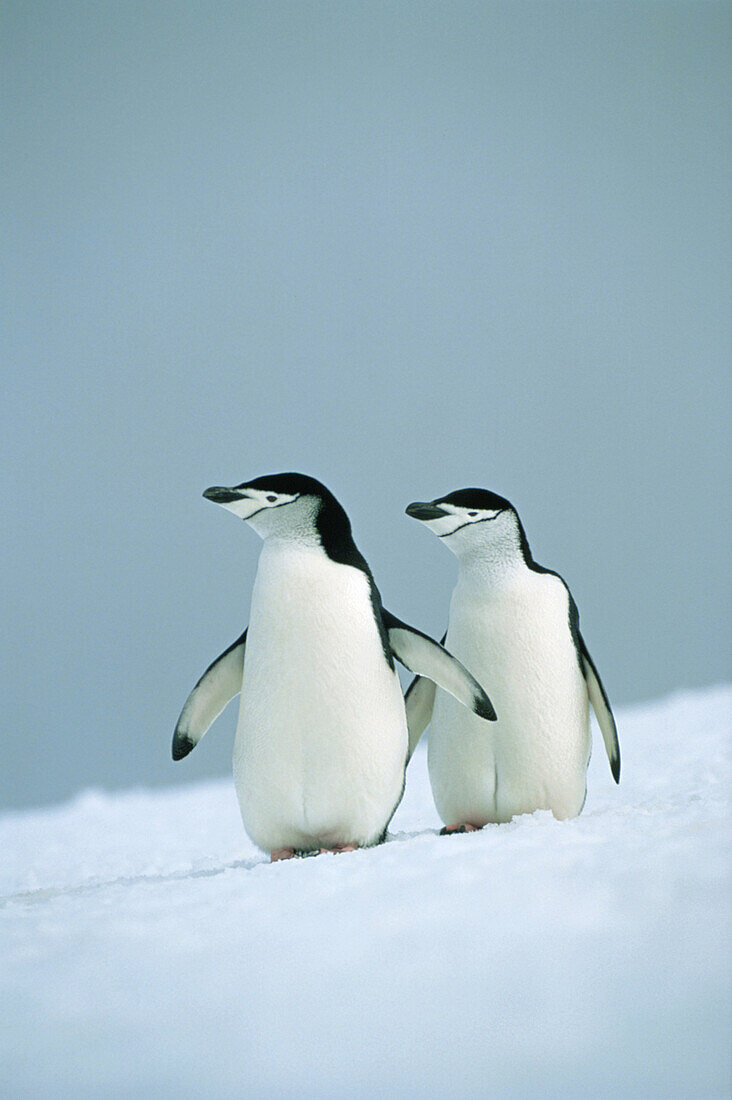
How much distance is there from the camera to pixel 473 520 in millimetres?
2168

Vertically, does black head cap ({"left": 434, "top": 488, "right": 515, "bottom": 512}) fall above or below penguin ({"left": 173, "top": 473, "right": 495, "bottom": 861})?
above

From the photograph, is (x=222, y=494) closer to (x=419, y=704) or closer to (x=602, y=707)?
(x=419, y=704)

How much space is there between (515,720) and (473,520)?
0.40 meters

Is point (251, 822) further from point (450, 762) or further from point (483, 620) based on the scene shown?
point (483, 620)

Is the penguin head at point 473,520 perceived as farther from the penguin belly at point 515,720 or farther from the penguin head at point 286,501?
the penguin head at point 286,501

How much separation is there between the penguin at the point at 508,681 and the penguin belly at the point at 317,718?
179 mm

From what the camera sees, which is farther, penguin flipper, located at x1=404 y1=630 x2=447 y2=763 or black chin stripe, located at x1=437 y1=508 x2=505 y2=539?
penguin flipper, located at x1=404 y1=630 x2=447 y2=763

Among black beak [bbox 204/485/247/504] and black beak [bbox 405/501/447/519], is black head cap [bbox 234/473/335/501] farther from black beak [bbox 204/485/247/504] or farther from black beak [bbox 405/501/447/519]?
black beak [bbox 405/501/447/519]

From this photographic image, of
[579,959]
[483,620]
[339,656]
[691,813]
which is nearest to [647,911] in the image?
[579,959]

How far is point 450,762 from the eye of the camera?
2.13m

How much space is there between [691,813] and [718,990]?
65 centimetres

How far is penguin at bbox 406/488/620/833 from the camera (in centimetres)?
209

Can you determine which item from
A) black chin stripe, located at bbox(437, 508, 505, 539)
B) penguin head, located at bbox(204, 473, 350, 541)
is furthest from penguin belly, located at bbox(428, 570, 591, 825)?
penguin head, located at bbox(204, 473, 350, 541)

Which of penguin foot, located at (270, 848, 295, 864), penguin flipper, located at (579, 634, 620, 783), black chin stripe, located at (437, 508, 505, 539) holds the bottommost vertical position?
penguin foot, located at (270, 848, 295, 864)
